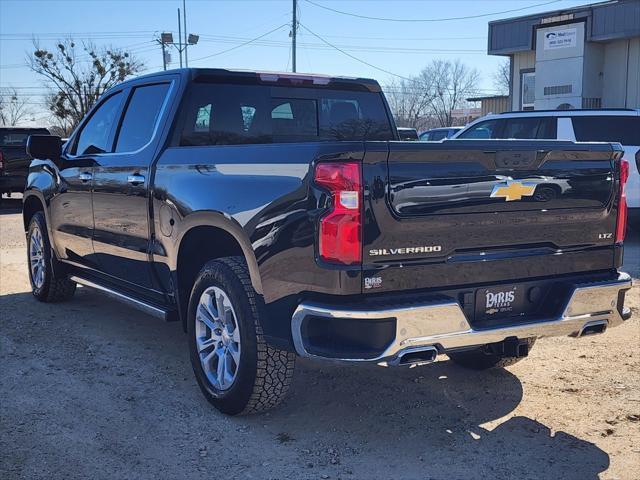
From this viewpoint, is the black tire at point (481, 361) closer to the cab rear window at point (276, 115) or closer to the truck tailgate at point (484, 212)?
the truck tailgate at point (484, 212)

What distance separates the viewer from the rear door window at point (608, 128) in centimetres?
1008

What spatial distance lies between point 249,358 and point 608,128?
8310mm

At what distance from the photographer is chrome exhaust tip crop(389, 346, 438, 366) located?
327cm

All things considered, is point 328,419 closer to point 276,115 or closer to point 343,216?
point 343,216

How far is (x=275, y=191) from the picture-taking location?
349 cm

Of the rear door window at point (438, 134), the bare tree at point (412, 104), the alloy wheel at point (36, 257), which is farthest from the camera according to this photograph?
the bare tree at point (412, 104)

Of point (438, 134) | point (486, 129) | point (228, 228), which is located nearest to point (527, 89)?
point (438, 134)

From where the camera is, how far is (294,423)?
3.97m

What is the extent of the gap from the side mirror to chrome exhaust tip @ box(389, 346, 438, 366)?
3910 mm

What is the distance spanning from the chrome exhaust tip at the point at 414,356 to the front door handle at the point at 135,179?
2.28 metres

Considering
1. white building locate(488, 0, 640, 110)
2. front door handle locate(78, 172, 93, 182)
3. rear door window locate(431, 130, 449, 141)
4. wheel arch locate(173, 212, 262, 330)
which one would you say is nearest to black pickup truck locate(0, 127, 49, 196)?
rear door window locate(431, 130, 449, 141)

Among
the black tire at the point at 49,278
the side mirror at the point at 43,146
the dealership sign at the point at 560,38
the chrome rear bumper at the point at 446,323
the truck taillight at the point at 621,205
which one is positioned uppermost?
the dealership sign at the point at 560,38

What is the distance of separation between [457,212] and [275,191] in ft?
2.95

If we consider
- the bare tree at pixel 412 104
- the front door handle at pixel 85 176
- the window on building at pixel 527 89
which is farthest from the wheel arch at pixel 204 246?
the bare tree at pixel 412 104
